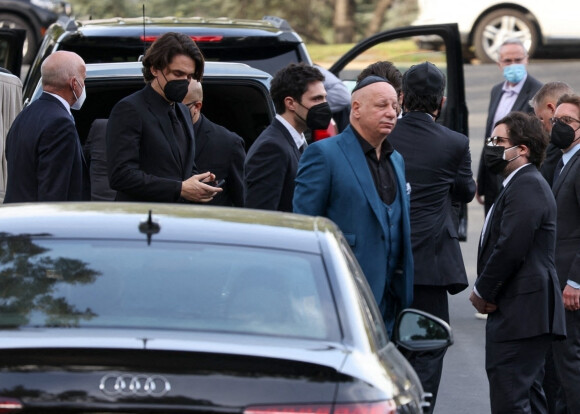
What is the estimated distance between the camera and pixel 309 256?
428 centimetres

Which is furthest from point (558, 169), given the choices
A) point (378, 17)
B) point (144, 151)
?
point (378, 17)

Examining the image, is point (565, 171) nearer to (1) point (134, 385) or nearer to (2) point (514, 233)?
(2) point (514, 233)

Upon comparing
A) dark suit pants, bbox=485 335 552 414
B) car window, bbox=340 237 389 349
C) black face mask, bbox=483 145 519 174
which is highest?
car window, bbox=340 237 389 349

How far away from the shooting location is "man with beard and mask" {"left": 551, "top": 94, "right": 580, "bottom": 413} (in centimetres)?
730

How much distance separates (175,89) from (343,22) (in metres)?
24.9

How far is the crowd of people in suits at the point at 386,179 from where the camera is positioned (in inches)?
250

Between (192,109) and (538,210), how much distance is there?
2.11 meters

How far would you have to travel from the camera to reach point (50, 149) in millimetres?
7066

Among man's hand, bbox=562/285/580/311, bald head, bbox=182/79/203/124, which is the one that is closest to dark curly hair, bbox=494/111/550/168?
man's hand, bbox=562/285/580/311

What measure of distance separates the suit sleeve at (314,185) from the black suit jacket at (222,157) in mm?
1405

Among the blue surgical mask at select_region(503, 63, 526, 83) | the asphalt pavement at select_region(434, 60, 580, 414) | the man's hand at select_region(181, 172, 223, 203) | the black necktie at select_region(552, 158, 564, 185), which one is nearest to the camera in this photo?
the man's hand at select_region(181, 172, 223, 203)

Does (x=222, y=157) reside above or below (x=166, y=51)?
below

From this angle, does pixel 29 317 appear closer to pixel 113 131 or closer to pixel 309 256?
pixel 309 256

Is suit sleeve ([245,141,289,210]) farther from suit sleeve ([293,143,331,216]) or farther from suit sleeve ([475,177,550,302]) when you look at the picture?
suit sleeve ([475,177,550,302])
